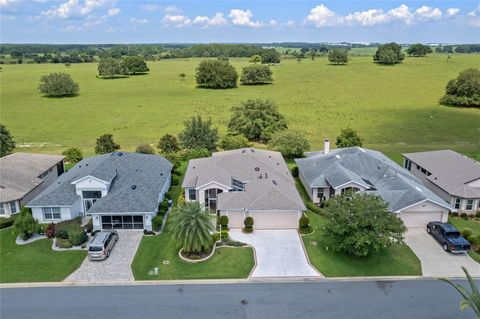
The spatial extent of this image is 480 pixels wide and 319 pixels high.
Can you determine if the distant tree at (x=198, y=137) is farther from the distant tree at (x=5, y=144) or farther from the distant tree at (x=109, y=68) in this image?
the distant tree at (x=109, y=68)

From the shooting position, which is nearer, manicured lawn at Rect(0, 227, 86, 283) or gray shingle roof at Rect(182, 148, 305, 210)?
manicured lawn at Rect(0, 227, 86, 283)

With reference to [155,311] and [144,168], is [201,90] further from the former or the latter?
[155,311]

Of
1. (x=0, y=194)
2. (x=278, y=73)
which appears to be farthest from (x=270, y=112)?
(x=278, y=73)

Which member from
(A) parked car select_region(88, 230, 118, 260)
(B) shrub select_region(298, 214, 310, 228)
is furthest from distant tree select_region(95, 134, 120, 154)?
(B) shrub select_region(298, 214, 310, 228)

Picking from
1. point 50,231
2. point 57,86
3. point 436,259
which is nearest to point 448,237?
point 436,259

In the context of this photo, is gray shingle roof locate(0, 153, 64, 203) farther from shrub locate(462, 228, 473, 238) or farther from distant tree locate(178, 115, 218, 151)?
shrub locate(462, 228, 473, 238)

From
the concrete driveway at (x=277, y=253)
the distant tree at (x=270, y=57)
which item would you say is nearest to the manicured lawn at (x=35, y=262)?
the concrete driveway at (x=277, y=253)
